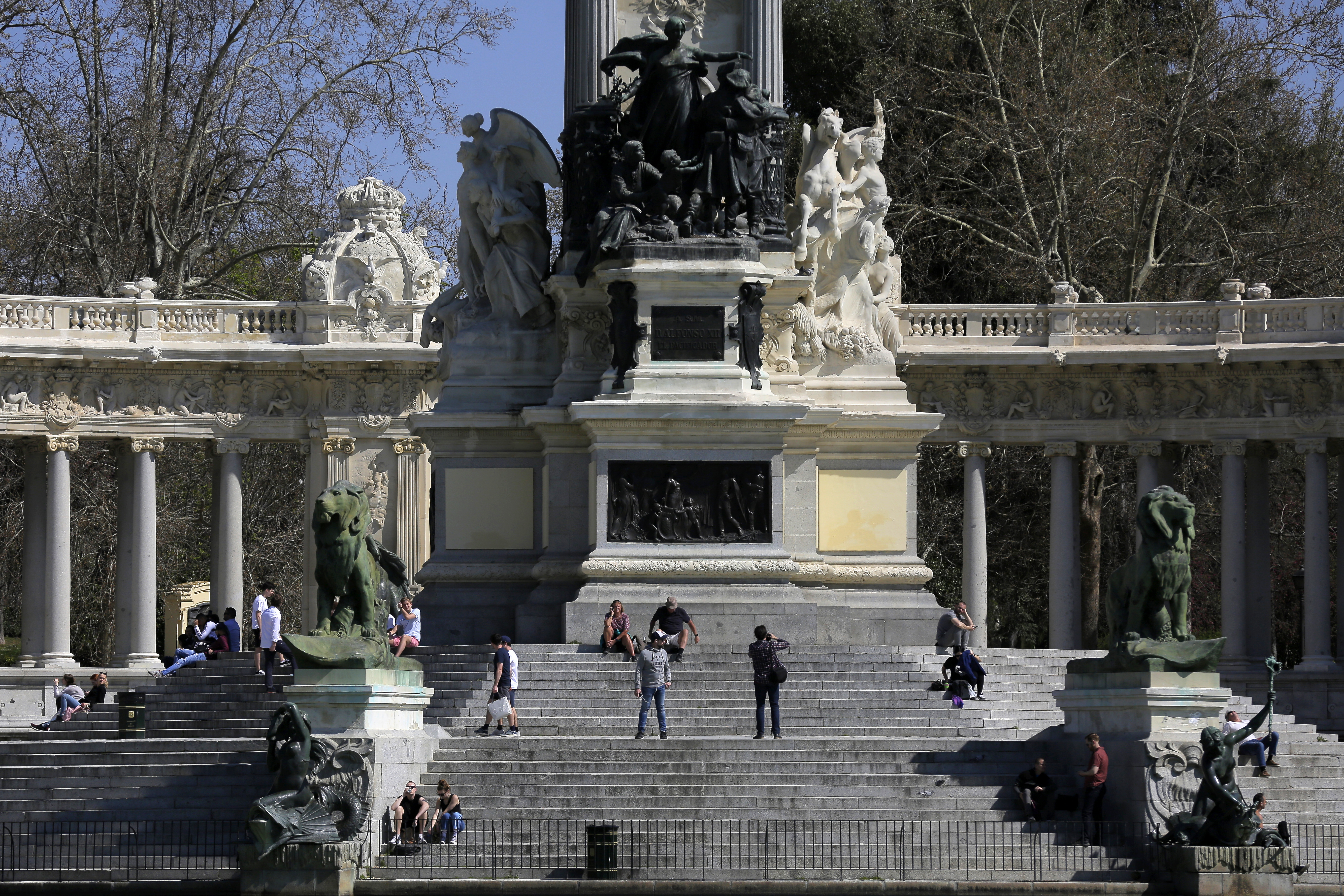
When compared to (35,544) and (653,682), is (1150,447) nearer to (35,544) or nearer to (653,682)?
(35,544)

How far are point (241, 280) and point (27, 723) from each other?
2242 cm

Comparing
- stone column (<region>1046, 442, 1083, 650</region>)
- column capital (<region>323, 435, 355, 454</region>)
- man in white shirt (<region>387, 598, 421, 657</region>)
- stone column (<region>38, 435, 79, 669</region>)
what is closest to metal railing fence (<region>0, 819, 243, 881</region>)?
man in white shirt (<region>387, 598, 421, 657</region>)

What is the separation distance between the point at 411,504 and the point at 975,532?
1240 centimetres

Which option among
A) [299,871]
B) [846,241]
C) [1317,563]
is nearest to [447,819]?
[299,871]

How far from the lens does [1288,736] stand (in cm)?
3219

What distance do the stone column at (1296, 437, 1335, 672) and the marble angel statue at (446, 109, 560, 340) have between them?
18162 millimetres

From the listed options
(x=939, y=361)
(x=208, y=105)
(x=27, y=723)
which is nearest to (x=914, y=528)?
(x=939, y=361)

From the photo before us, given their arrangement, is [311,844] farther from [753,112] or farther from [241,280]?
[241,280]

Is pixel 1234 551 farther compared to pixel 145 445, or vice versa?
pixel 145 445

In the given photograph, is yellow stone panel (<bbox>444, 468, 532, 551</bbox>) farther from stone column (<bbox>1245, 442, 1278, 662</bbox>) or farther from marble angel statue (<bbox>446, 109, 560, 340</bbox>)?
stone column (<bbox>1245, 442, 1278, 662</bbox>)

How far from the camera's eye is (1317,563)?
168 feet

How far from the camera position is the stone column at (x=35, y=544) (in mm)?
53812

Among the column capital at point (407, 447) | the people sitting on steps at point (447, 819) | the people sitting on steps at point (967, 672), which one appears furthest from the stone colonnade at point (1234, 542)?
the people sitting on steps at point (447, 819)

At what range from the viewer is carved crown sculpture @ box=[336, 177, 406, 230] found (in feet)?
190
